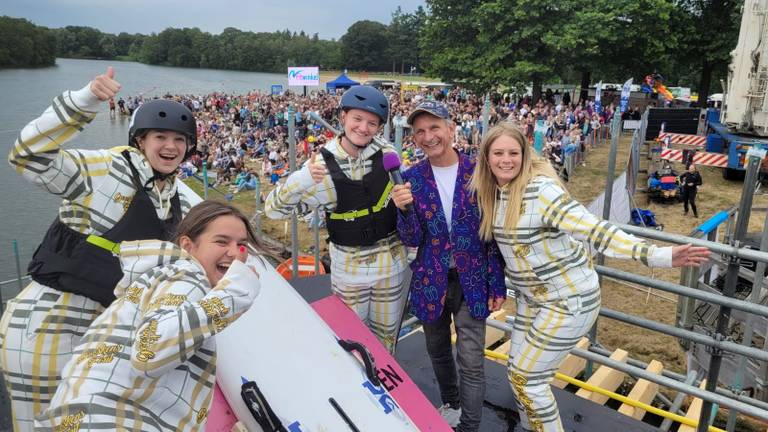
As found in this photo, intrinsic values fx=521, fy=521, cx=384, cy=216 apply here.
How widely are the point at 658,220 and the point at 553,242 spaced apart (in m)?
11.6

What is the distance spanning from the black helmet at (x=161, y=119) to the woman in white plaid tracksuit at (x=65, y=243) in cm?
20

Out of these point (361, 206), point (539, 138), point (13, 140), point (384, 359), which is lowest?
point (13, 140)

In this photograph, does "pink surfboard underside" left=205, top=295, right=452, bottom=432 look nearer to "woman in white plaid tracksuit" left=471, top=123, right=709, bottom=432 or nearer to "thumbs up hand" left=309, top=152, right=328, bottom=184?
"woman in white plaid tracksuit" left=471, top=123, right=709, bottom=432

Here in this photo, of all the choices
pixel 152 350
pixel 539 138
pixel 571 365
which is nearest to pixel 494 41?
pixel 539 138

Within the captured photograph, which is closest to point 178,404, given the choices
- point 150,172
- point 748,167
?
point 150,172

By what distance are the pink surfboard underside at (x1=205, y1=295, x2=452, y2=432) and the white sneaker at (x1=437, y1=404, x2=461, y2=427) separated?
0.36m

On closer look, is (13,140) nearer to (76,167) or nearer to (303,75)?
(303,75)

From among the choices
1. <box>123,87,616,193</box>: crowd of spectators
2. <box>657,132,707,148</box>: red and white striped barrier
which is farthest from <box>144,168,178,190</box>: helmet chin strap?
<box>657,132,707,148</box>: red and white striped barrier

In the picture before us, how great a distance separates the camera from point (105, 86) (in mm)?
2256

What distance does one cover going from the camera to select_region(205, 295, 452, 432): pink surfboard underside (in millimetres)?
2967

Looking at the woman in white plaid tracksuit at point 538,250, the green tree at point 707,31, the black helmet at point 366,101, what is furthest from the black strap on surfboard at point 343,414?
the green tree at point 707,31

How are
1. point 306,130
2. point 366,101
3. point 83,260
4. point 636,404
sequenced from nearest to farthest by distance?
point 83,260 → point 366,101 → point 636,404 → point 306,130

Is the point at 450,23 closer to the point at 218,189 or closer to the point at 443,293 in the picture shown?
the point at 218,189

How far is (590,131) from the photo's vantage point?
70.0 feet
